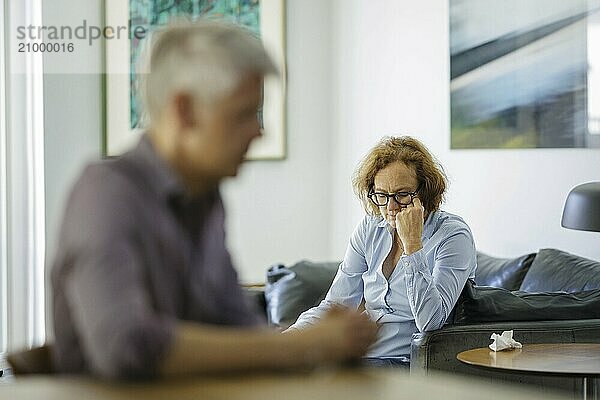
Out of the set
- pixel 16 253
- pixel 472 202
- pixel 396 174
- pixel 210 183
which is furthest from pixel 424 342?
pixel 16 253

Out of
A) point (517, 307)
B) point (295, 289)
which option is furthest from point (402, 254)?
point (295, 289)

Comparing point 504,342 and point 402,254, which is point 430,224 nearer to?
point 402,254

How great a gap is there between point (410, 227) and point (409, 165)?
0.26 m

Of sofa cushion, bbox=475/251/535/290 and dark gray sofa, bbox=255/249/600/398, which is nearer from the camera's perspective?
dark gray sofa, bbox=255/249/600/398

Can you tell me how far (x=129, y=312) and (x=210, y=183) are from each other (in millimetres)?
246

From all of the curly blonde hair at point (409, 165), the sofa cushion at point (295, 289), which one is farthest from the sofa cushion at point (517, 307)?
the sofa cushion at point (295, 289)

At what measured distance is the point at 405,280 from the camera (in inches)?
140

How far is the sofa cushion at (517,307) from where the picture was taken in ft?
11.5

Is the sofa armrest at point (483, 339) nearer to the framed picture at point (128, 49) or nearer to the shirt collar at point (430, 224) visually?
the shirt collar at point (430, 224)

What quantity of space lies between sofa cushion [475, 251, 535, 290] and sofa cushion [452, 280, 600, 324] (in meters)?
0.47

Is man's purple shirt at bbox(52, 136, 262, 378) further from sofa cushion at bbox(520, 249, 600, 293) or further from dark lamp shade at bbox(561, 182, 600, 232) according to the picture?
sofa cushion at bbox(520, 249, 600, 293)

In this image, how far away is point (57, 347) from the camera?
1.47 m

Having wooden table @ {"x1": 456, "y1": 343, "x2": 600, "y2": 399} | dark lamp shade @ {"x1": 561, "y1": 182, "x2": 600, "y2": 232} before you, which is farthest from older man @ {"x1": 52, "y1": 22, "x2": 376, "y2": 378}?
dark lamp shade @ {"x1": 561, "y1": 182, "x2": 600, "y2": 232}

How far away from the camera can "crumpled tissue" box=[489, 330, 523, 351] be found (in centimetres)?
329
